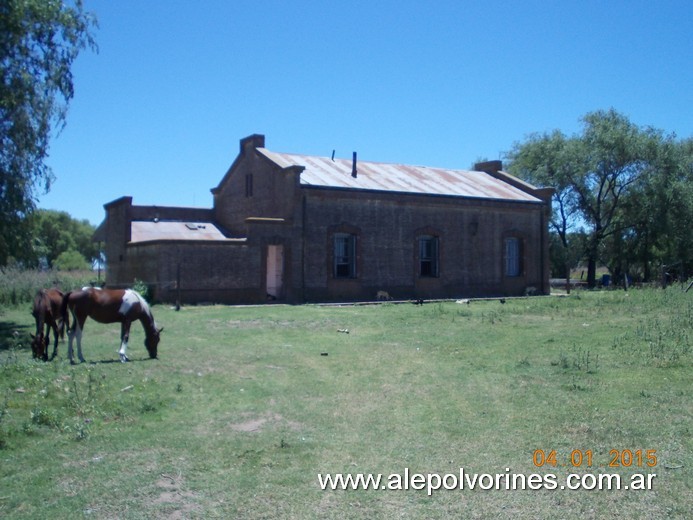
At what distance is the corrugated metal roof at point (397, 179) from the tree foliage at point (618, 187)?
9.24 meters

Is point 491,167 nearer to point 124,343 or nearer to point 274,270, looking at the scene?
point 274,270

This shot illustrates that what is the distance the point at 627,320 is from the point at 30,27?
1625 centimetres

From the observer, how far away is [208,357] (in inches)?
521

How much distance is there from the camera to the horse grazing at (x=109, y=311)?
1237cm

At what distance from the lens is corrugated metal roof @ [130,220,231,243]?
98.2 feet

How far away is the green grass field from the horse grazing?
506 millimetres

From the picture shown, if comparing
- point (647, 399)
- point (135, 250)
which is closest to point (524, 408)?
point (647, 399)

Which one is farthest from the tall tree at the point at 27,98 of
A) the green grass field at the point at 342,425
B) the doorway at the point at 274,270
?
the doorway at the point at 274,270

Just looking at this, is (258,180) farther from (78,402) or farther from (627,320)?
(78,402)

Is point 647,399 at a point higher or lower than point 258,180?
lower

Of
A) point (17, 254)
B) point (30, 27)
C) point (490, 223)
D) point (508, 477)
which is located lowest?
point (508, 477)

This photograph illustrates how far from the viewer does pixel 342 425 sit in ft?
27.9
